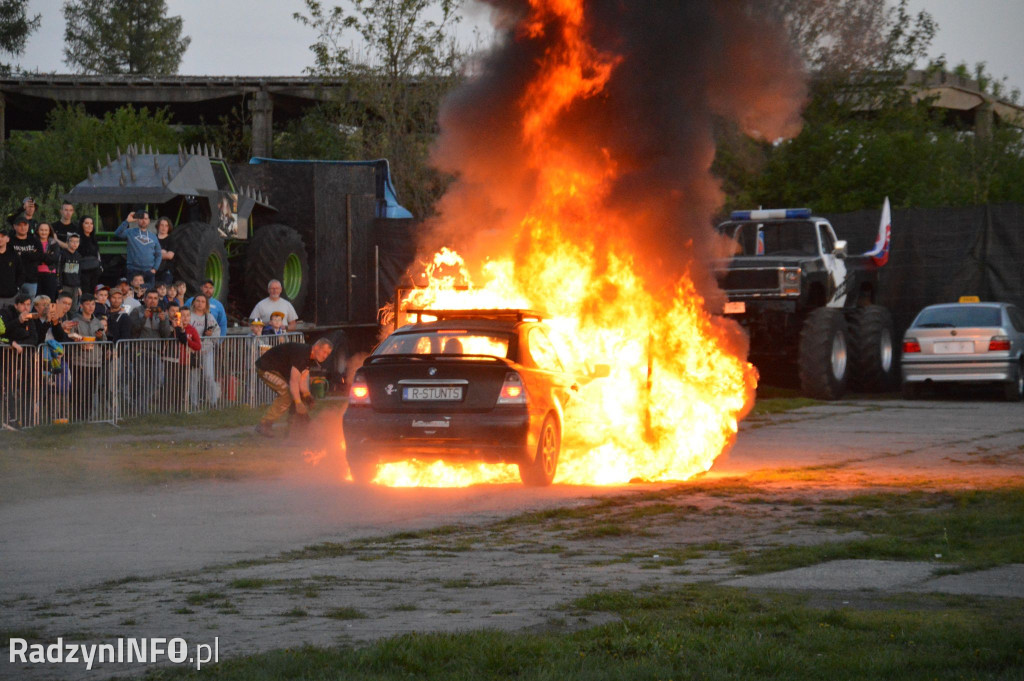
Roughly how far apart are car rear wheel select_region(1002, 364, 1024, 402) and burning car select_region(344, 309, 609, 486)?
13500 millimetres

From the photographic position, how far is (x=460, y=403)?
12.8 metres

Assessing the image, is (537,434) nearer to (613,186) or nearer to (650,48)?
(613,186)

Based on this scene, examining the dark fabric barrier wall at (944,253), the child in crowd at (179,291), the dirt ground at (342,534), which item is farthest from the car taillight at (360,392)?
the dark fabric barrier wall at (944,253)

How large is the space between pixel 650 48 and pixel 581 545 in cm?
704

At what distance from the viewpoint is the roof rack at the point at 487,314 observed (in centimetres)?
1370

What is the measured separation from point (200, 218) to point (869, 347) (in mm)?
11972

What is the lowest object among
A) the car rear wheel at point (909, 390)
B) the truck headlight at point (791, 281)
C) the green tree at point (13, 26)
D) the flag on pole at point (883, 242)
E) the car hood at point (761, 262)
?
the car rear wheel at point (909, 390)

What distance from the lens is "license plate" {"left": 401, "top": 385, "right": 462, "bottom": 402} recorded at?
12852mm

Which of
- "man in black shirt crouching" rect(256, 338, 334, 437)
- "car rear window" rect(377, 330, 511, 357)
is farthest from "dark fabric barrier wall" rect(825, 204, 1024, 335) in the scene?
"car rear window" rect(377, 330, 511, 357)

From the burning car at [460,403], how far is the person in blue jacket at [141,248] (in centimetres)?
890

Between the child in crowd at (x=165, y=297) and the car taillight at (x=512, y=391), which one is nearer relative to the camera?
the car taillight at (x=512, y=391)

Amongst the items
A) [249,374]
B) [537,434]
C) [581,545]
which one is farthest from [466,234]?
[581,545]

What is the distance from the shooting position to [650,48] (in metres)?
15.1

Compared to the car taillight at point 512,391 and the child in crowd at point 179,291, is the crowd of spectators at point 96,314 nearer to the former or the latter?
the child in crowd at point 179,291
